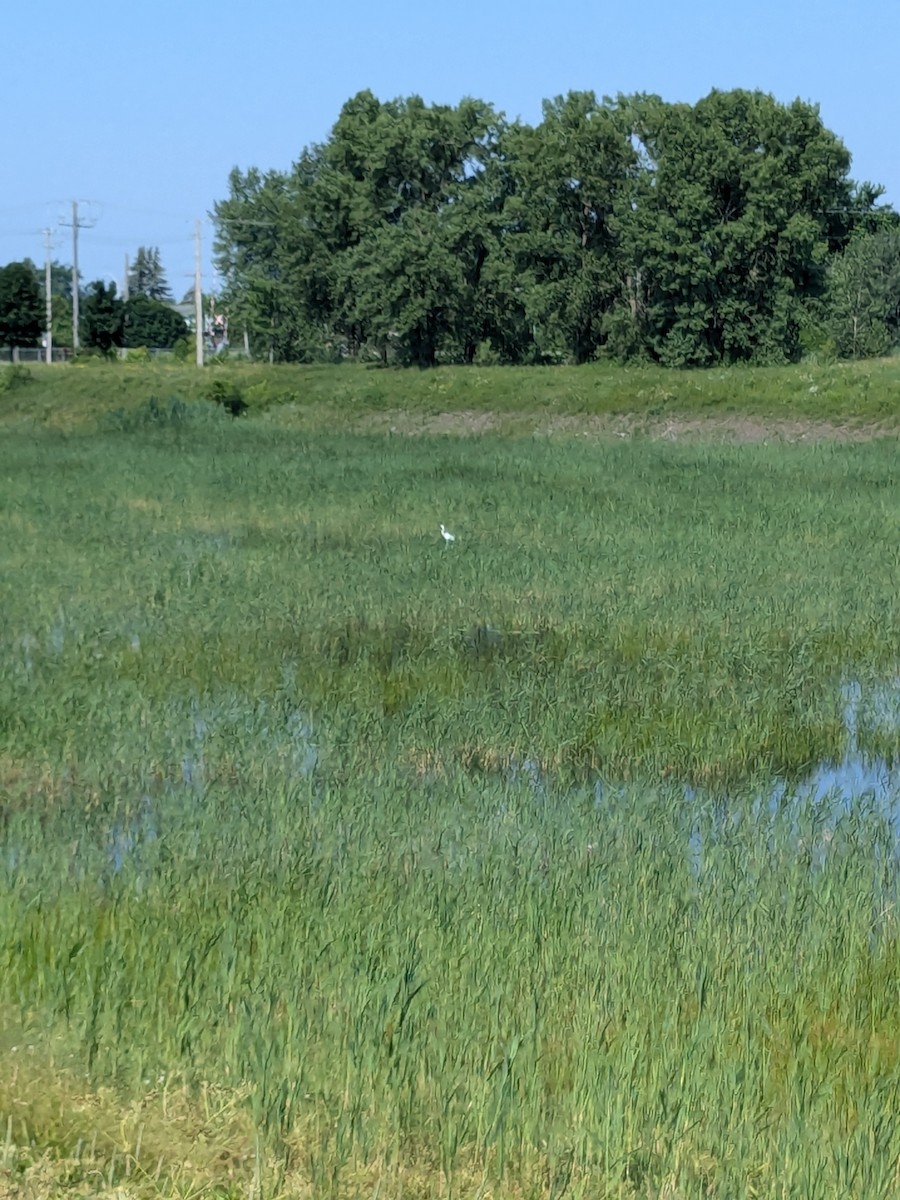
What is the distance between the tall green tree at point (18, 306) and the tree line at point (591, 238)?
11.4m

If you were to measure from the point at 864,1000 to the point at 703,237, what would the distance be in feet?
151

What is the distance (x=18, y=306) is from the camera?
6406 cm

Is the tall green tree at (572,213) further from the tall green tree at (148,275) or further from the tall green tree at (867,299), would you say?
the tall green tree at (148,275)

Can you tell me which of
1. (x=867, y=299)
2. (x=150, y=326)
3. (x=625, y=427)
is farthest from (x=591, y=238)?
(x=150, y=326)

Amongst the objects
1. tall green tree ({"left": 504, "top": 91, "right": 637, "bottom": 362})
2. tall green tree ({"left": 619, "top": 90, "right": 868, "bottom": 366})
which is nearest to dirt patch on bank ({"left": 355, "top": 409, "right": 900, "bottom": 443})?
tall green tree ({"left": 619, "top": 90, "right": 868, "bottom": 366})

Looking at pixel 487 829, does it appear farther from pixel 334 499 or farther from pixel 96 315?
pixel 96 315

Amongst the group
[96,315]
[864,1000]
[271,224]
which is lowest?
[864,1000]

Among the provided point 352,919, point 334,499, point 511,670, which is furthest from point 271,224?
point 352,919

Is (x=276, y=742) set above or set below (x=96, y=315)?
below

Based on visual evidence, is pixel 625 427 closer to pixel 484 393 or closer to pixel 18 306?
→ pixel 484 393

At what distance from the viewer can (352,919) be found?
525cm

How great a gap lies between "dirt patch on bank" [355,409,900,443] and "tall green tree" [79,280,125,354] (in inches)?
1140

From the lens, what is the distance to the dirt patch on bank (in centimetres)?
3284

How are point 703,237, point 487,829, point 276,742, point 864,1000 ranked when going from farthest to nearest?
point 703,237 → point 276,742 → point 487,829 → point 864,1000
